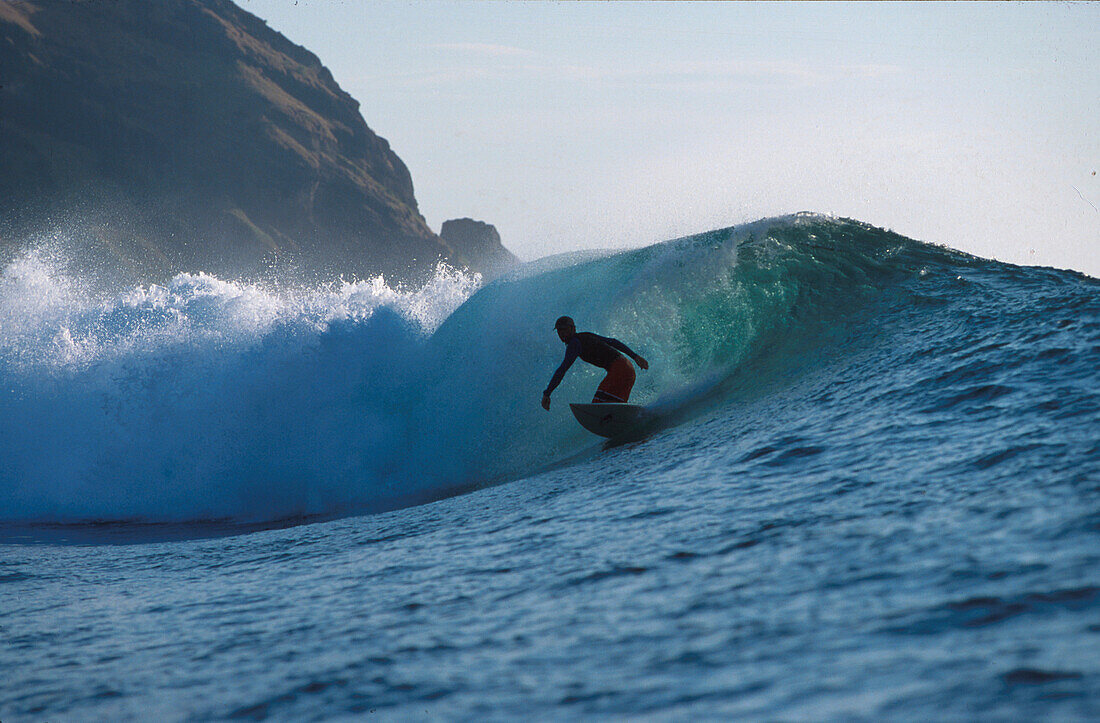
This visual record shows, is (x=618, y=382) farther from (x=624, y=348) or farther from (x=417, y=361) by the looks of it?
(x=417, y=361)

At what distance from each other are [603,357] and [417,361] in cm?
438

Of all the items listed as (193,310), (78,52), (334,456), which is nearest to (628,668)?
(334,456)

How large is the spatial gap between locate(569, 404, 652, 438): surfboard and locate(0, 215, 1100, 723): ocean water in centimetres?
19

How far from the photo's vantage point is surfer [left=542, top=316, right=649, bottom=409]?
338 inches

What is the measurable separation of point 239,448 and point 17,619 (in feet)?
22.8

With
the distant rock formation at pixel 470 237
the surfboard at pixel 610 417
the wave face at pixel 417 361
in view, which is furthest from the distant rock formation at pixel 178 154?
the surfboard at pixel 610 417

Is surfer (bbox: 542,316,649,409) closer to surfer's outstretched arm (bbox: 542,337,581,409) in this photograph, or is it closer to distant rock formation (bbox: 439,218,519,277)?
surfer's outstretched arm (bbox: 542,337,581,409)

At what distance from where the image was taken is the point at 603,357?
8.70 meters

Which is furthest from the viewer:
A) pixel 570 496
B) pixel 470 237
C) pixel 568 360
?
pixel 470 237

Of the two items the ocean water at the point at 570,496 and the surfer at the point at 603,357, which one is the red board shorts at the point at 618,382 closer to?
the surfer at the point at 603,357

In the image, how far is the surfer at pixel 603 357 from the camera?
858 centimetres

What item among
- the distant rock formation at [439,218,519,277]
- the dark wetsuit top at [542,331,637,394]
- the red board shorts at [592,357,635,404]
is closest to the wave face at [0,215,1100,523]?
the red board shorts at [592,357,635,404]

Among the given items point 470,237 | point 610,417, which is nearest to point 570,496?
point 610,417

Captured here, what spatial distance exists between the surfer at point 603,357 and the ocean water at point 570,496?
21.4 inches
